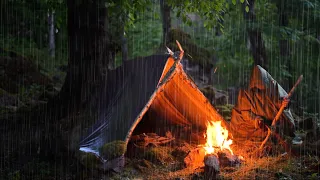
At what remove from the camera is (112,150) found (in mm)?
6750

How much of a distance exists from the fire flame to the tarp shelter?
31cm

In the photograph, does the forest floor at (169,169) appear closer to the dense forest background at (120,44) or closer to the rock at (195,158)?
the rock at (195,158)

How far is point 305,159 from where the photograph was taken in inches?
287

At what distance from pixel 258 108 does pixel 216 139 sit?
130 centimetres

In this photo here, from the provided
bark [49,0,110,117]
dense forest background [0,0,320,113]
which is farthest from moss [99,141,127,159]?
dense forest background [0,0,320,113]

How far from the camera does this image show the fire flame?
24.5 ft

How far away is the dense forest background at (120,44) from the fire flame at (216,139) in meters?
2.89

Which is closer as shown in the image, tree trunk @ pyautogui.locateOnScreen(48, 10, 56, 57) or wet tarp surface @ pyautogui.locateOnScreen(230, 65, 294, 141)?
wet tarp surface @ pyautogui.locateOnScreen(230, 65, 294, 141)

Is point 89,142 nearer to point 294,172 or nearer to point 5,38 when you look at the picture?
point 294,172

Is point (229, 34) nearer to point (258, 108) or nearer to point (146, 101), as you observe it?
point (258, 108)

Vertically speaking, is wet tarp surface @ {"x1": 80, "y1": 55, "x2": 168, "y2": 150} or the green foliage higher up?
the green foliage

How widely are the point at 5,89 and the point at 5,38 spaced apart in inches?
214

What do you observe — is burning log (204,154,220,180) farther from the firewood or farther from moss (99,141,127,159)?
the firewood

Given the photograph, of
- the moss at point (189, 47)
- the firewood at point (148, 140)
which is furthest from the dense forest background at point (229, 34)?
the firewood at point (148, 140)
